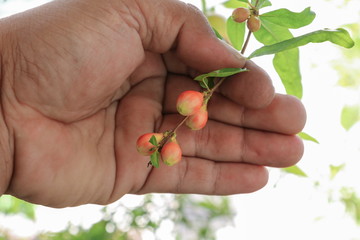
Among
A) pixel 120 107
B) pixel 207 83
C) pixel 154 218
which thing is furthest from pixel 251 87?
pixel 154 218

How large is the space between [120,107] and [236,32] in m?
0.36

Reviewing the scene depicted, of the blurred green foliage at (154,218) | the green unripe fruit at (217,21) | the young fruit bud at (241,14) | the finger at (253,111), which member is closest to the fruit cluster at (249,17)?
the young fruit bud at (241,14)

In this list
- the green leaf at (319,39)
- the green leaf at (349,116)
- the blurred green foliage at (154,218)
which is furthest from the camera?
the blurred green foliage at (154,218)

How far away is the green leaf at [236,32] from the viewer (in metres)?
0.88

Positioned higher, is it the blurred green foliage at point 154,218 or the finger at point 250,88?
the finger at point 250,88

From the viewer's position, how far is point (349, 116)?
3.78 feet

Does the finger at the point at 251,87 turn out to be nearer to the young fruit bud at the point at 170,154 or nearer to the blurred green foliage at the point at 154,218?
A: the young fruit bud at the point at 170,154

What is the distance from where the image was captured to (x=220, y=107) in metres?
1.01

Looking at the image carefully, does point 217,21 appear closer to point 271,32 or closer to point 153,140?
point 271,32

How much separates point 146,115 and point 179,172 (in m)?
0.16

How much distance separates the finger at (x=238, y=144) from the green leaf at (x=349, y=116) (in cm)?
20

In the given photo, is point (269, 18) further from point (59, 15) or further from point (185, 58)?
point (59, 15)

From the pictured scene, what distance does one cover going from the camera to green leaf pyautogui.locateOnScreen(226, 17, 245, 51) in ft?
2.88

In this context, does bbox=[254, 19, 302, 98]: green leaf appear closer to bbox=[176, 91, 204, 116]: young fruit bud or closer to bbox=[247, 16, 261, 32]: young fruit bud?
bbox=[247, 16, 261, 32]: young fruit bud
